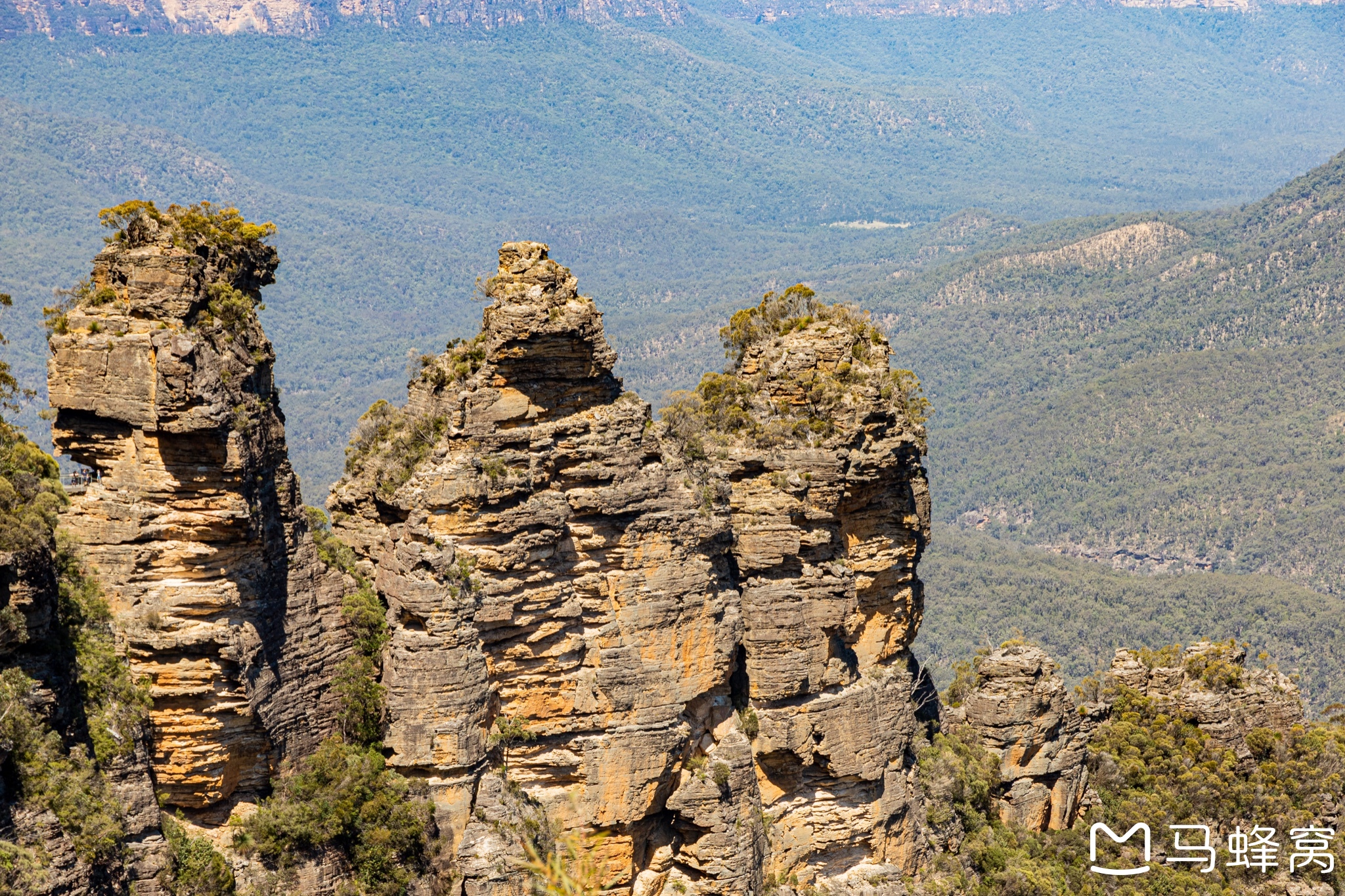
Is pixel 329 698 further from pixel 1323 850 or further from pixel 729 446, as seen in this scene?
pixel 1323 850

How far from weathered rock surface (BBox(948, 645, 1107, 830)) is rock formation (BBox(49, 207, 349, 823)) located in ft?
90.4

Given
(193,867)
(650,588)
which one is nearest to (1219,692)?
(650,588)

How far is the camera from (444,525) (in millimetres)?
35906

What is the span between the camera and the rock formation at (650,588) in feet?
118

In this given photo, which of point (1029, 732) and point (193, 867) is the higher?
point (193, 867)

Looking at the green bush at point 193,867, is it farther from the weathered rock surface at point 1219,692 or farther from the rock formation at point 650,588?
the weathered rock surface at point 1219,692

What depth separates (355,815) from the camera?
35375 mm

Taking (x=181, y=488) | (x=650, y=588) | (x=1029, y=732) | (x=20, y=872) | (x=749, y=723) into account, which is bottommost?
(x=1029, y=732)

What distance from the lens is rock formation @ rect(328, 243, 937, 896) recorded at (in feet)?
118

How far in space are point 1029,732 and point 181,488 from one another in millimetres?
32361

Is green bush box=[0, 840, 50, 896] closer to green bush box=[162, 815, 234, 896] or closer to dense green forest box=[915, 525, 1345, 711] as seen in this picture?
green bush box=[162, 815, 234, 896]

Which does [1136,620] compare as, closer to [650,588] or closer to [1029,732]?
[1029,732]

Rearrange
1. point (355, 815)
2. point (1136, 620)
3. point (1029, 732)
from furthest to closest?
1. point (1136, 620)
2. point (1029, 732)
3. point (355, 815)

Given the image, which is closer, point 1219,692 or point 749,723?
point 749,723
